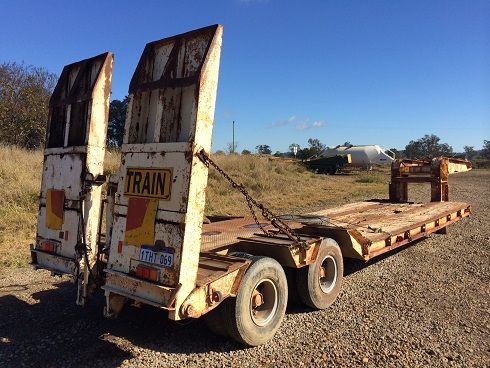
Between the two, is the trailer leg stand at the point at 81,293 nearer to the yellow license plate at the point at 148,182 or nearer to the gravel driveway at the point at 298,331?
the gravel driveway at the point at 298,331

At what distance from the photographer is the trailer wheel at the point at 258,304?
401 cm

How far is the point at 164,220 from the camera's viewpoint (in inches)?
143

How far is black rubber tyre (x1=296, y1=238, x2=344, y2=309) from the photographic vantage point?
5039 millimetres

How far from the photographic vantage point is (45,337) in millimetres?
4438

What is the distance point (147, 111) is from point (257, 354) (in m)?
2.53

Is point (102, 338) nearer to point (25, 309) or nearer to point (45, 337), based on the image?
point (45, 337)

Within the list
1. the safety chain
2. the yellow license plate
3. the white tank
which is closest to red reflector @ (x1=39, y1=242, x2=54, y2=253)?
the yellow license plate

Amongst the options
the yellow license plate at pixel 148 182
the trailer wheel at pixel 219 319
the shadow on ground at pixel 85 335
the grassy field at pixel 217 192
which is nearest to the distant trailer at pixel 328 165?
the grassy field at pixel 217 192

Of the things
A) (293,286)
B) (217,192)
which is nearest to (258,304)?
(293,286)

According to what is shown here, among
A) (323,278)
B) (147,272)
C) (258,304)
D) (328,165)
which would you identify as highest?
(328,165)

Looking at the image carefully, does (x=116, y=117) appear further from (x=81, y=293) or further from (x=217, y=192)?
(x=81, y=293)

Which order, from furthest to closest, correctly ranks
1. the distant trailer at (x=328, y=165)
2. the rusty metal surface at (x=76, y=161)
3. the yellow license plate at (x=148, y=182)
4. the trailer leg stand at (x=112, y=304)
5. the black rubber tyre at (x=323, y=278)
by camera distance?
the distant trailer at (x=328, y=165) → the black rubber tyre at (x=323, y=278) → the rusty metal surface at (x=76, y=161) → the trailer leg stand at (x=112, y=304) → the yellow license plate at (x=148, y=182)

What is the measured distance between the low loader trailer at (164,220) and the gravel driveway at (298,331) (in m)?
0.28

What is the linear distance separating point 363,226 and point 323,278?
1552 mm
